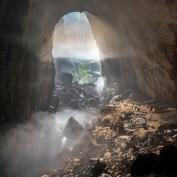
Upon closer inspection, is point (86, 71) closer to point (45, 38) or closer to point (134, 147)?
point (45, 38)

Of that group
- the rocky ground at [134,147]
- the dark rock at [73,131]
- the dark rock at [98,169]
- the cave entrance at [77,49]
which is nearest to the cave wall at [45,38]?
the rocky ground at [134,147]

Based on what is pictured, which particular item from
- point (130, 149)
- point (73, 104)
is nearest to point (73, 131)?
point (130, 149)

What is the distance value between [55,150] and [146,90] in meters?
13.7

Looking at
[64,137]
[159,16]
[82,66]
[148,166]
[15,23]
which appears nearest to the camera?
[148,166]

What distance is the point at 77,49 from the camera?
95312mm

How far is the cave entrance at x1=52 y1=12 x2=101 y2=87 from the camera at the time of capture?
75.1m

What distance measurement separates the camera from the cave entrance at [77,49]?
2958 inches

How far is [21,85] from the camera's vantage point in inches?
666

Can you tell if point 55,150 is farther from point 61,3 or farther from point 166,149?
point 166,149

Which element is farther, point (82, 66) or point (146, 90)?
point (82, 66)

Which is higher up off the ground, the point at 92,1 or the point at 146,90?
the point at 92,1

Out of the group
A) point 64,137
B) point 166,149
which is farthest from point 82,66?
point 166,149

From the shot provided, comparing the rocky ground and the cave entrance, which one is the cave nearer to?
the rocky ground

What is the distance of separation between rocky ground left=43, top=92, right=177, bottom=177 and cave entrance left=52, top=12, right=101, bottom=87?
5037 centimetres
